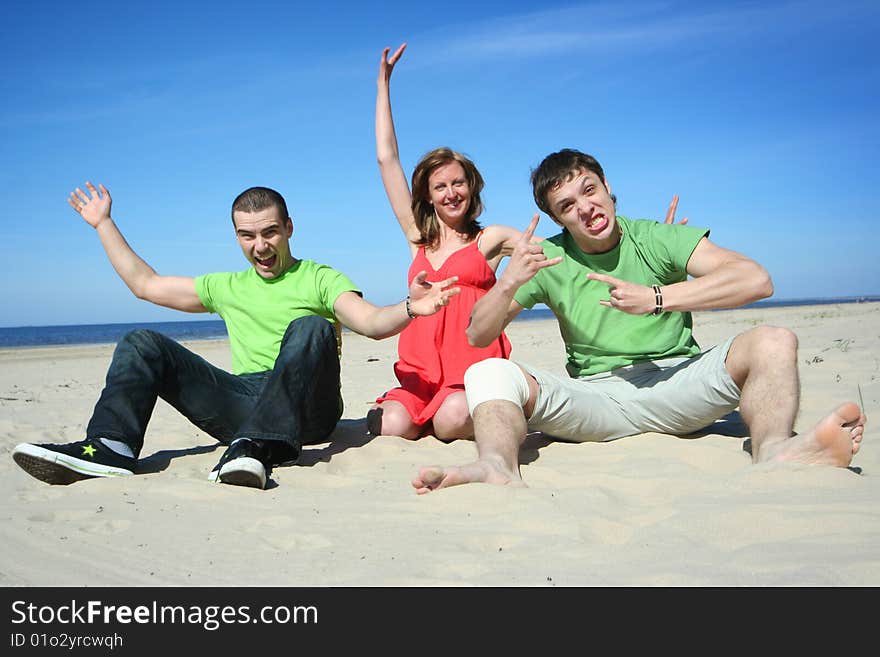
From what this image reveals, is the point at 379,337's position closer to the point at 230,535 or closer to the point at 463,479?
the point at 463,479

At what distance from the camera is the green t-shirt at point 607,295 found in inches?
144

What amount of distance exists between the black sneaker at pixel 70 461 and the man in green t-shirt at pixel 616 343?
4.81 feet

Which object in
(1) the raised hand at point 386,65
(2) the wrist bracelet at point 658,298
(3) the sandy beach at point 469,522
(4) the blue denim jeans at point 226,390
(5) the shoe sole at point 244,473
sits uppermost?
(1) the raised hand at point 386,65

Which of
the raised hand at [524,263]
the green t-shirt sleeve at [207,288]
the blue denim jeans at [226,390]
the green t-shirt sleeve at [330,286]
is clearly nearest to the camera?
the raised hand at [524,263]

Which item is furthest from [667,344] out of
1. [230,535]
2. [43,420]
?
[43,420]

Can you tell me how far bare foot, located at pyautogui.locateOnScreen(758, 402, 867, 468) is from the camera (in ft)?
9.00

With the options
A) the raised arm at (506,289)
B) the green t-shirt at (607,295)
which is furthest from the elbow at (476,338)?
the green t-shirt at (607,295)

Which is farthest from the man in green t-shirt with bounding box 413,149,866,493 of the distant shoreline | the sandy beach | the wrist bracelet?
the distant shoreline

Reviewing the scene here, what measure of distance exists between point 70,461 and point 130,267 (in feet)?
4.06

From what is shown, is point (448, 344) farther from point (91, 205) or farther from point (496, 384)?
point (91, 205)

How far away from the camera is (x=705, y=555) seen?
208cm

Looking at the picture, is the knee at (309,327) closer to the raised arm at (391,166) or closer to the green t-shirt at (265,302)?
the green t-shirt at (265,302)

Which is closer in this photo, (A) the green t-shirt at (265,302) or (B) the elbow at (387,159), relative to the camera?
(A) the green t-shirt at (265,302)
